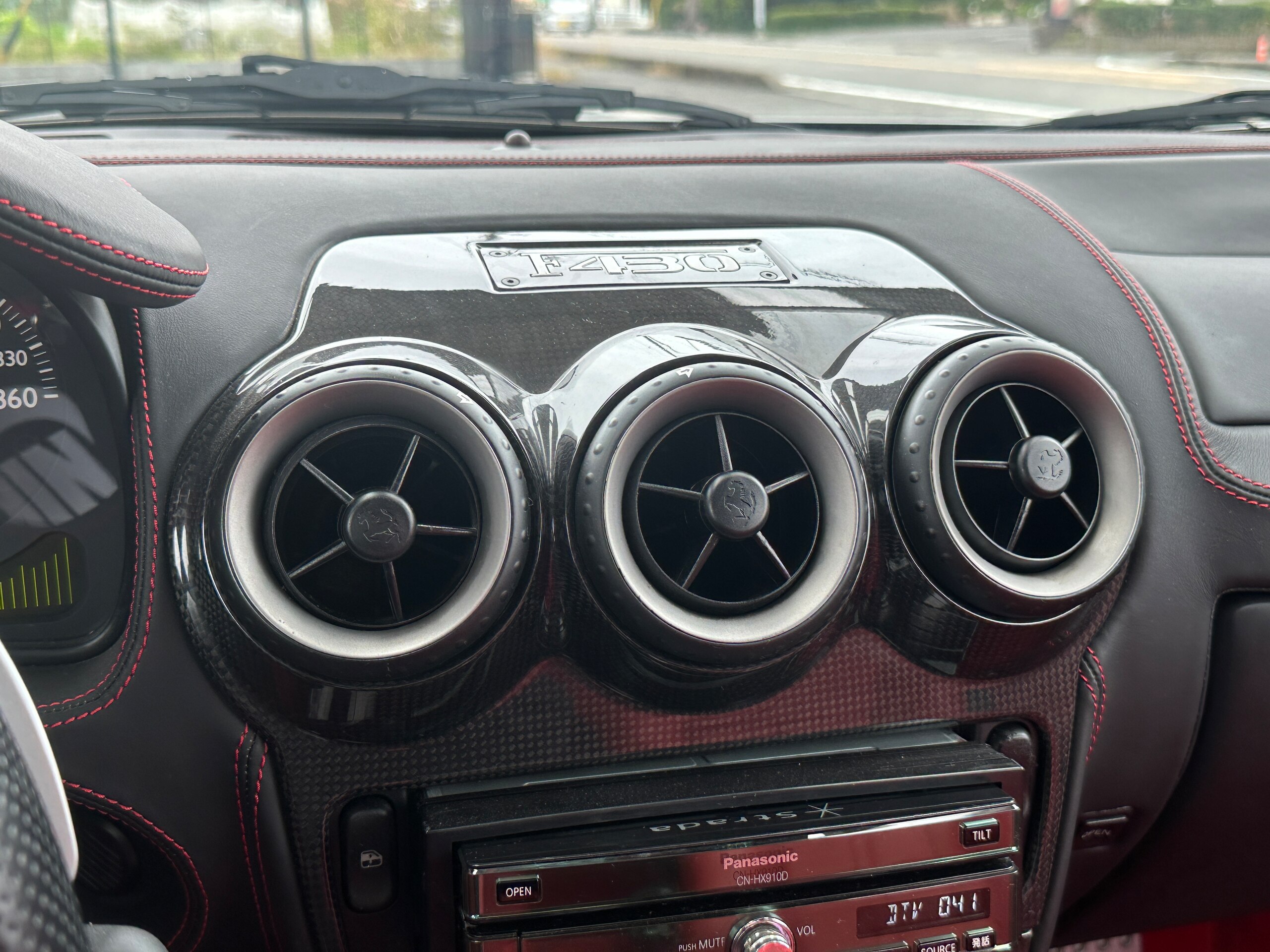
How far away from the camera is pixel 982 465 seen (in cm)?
151

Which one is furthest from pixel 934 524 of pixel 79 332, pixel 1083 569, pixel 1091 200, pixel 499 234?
pixel 79 332

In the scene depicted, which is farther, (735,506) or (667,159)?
(667,159)

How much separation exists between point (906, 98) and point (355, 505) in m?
2.83

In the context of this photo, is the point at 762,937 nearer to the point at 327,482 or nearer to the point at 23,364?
the point at 327,482

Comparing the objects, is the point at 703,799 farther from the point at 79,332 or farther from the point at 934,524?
the point at 79,332

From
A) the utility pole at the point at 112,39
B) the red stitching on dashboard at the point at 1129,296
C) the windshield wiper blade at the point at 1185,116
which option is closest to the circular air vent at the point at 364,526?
the red stitching on dashboard at the point at 1129,296

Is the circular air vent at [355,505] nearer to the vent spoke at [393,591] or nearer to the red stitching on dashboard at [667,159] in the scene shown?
the vent spoke at [393,591]

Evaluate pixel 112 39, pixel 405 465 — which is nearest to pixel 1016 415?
pixel 405 465

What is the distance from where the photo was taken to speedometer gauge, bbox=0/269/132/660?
4.65 feet

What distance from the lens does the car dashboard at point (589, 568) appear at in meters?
1.38

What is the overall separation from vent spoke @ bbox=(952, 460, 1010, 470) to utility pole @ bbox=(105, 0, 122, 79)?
1.70 m

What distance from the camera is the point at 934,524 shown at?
1.48 m

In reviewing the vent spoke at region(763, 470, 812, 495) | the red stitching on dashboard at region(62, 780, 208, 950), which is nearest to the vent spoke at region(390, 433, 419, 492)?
the vent spoke at region(763, 470, 812, 495)

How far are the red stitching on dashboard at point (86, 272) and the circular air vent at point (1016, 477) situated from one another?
0.91 metres
